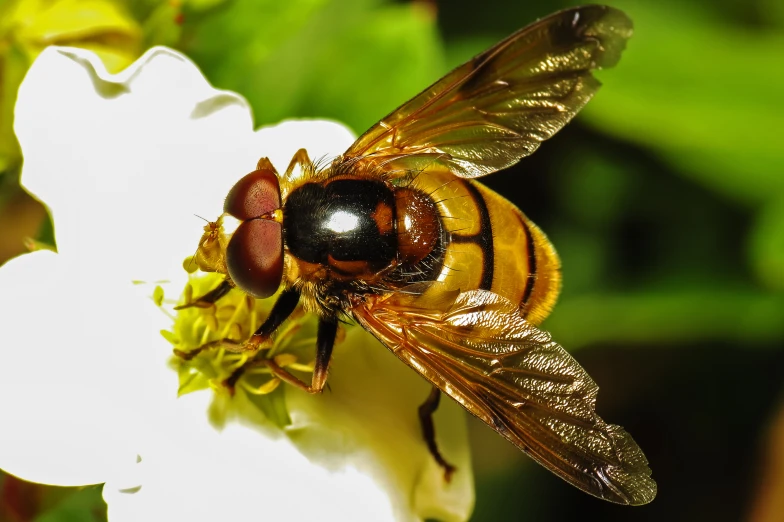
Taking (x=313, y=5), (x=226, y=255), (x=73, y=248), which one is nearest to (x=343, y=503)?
(x=226, y=255)

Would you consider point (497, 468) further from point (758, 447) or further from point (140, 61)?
point (140, 61)

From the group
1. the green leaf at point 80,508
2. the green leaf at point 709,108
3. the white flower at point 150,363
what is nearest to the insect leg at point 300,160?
the white flower at point 150,363

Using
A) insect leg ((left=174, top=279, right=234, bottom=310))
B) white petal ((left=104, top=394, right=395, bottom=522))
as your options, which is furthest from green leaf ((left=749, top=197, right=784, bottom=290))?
insect leg ((left=174, top=279, right=234, bottom=310))

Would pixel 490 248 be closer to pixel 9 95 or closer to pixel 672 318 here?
pixel 9 95

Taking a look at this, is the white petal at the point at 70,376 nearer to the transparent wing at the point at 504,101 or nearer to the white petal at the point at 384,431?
the white petal at the point at 384,431

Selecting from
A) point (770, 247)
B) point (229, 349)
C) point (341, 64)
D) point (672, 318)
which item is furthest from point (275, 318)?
point (672, 318)
